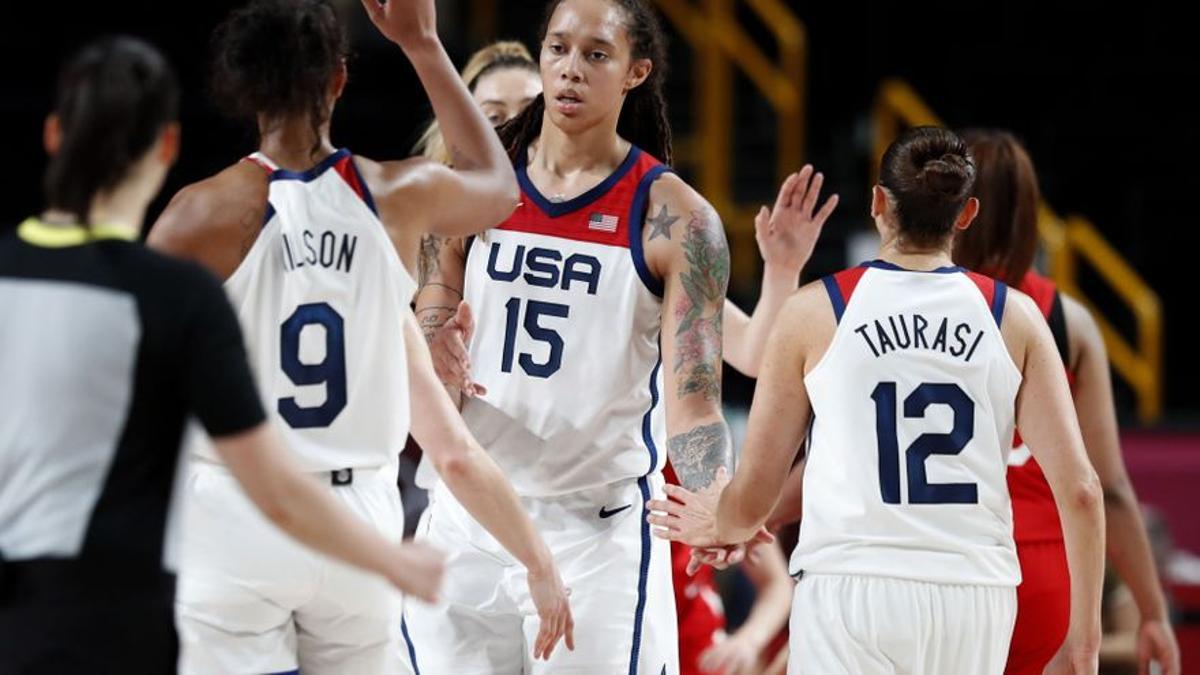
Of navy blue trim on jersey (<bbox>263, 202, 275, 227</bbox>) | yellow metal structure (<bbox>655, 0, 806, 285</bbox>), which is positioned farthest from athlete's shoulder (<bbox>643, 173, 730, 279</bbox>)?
yellow metal structure (<bbox>655, 0, 806, 285</bbox>)

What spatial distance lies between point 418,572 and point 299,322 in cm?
93

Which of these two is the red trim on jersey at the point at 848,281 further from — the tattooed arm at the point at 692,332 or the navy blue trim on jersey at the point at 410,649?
the navy blue trim on jersey at the point at 410,649

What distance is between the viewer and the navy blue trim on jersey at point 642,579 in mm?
5172

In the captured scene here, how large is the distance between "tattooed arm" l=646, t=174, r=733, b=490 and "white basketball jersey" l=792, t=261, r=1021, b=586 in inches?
22.2

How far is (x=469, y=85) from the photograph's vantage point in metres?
6.45

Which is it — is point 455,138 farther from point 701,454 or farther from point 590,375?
point 701,454

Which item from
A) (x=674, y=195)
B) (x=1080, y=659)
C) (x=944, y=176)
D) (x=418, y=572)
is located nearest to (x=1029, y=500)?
(x=1080, y=659)

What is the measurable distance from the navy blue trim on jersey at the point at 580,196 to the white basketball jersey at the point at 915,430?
0.94 metres

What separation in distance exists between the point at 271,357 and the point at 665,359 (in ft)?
4.43

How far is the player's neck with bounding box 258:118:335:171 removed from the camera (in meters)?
4.30

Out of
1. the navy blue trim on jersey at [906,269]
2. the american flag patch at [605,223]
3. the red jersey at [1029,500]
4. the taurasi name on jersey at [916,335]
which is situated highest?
the american flag patch at [605,223]

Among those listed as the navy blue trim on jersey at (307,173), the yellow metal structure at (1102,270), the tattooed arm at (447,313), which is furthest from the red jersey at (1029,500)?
the yellow metal structure at (1102,270)

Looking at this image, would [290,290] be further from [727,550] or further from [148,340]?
[727,550]

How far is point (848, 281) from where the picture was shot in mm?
4719
